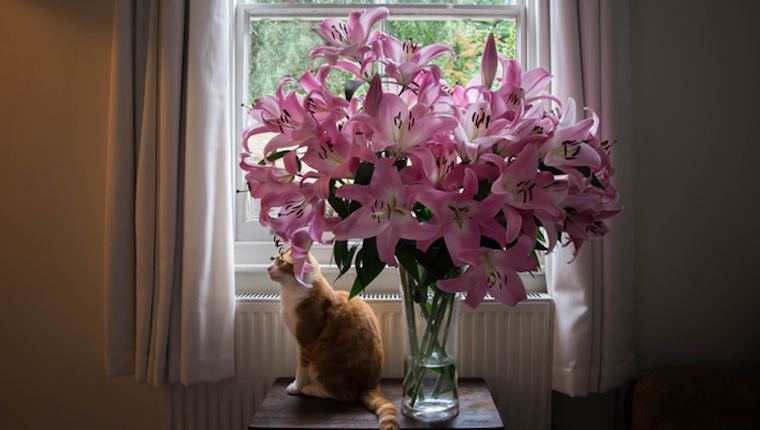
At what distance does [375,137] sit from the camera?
25.9 inches

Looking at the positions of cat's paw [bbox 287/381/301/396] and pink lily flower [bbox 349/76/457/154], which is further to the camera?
cat's paw [bbox 287/381/301/396]

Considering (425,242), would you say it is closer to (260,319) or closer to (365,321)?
(365,321)

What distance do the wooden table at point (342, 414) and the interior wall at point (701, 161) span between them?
0.71 m

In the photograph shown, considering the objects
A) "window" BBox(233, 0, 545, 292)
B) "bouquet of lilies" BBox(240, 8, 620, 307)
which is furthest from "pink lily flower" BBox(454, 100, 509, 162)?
"window" BBox(233, 0, 545, 292)

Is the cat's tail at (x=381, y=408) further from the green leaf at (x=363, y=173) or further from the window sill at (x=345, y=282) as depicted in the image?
the green leaf at (x=363, y=173)

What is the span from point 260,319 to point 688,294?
1393 mm

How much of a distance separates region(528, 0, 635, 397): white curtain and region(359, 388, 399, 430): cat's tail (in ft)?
1.94

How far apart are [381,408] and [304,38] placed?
1.27 meters

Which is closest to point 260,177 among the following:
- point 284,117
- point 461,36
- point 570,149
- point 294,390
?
point 284,117

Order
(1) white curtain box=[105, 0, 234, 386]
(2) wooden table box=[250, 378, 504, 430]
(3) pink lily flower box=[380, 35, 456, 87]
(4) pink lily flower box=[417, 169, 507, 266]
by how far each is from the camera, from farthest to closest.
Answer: (1) white curtain box=[105, 0, 234, 386] → (2) wooden table box=[250, 378, 504, 430] → (3) pink lily flower box=[380, 35, 456, 87] → (4) pink lily flower box=[417, 169, 507, 266]

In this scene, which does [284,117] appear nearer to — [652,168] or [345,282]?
[345,282]

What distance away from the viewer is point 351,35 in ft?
2.55

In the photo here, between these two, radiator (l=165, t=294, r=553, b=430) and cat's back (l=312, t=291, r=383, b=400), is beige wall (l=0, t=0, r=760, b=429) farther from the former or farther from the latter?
cat's back (l=312, t=291, r=383, b=400)

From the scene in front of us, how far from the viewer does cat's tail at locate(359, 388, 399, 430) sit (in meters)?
1.08
